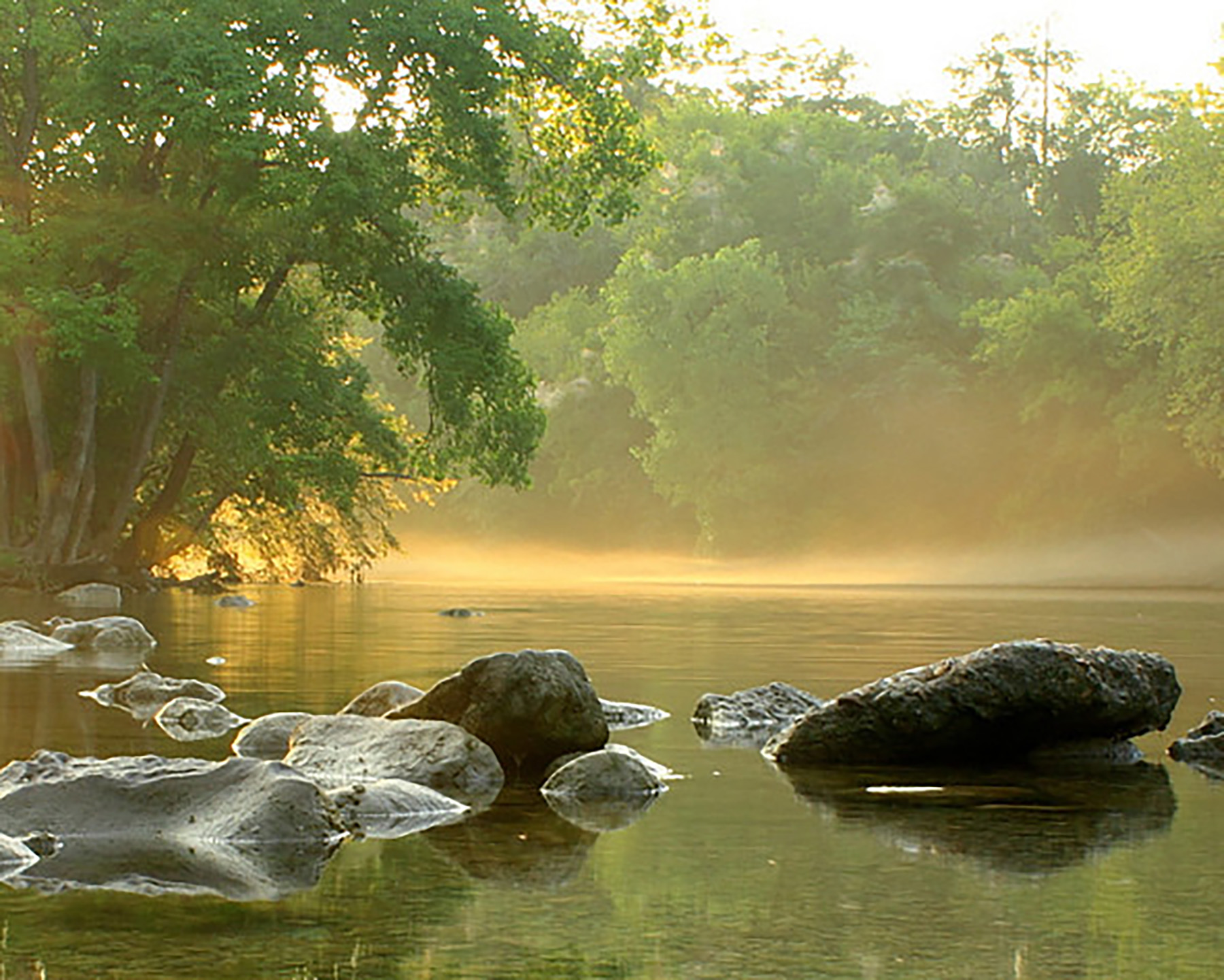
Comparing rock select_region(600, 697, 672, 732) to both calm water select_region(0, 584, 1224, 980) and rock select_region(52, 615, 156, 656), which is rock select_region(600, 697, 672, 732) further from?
rock select_region(52, 615, 156, 656)

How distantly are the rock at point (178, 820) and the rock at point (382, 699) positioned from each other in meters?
2.75

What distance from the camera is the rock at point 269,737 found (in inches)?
328

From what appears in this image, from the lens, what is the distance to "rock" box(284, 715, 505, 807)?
7344 mm

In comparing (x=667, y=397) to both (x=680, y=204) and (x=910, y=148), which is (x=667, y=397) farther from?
(x=910, y=148)

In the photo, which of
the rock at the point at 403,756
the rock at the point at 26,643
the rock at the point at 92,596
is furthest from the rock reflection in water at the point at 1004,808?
the rock at the point at 92,596

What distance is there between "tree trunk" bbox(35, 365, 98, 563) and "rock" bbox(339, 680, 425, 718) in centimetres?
2120

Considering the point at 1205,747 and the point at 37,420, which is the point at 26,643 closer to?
the point at 1205,747

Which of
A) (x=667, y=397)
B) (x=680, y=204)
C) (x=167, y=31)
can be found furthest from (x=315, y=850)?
(x=680, y=204)

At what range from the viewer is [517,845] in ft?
19.7

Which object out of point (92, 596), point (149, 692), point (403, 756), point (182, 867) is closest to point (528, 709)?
point (403, 756)

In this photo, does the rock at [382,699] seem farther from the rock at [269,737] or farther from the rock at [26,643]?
the rock at [26,643]

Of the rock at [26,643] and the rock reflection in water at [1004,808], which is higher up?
the rock reflection in water at [1004,808]

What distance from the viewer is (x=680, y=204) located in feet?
242

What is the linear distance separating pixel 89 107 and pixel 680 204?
47426mm
